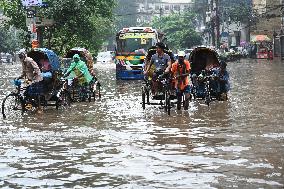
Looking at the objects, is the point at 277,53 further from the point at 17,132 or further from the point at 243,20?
the point at 17,132

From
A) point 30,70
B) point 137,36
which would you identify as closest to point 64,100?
point 30,70

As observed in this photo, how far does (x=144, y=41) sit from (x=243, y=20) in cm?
5633

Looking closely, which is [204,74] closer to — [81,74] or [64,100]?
[81,74]

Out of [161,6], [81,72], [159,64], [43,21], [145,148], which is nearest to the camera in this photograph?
[145,148]

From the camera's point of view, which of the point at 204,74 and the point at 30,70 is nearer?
the point at 30,70

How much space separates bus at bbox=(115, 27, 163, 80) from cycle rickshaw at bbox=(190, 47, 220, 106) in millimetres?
12756

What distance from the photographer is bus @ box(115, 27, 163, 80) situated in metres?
33.0

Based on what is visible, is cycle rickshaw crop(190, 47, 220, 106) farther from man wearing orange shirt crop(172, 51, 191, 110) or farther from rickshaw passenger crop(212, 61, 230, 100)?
man wearing orange shirt crop(172, 51, 191, 110)

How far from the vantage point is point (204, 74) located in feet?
61.9

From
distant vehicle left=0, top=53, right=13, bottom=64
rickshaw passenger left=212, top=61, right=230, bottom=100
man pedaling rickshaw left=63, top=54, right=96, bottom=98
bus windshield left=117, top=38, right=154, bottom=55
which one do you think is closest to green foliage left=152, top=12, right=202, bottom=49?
distant vehicle left=0, top=53, right=13, bottom=64

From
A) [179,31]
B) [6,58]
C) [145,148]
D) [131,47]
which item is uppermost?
[179,31]

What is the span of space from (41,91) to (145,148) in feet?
23.2

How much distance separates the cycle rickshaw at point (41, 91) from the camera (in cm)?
1608

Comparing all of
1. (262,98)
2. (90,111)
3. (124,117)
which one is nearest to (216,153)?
(124,117)
